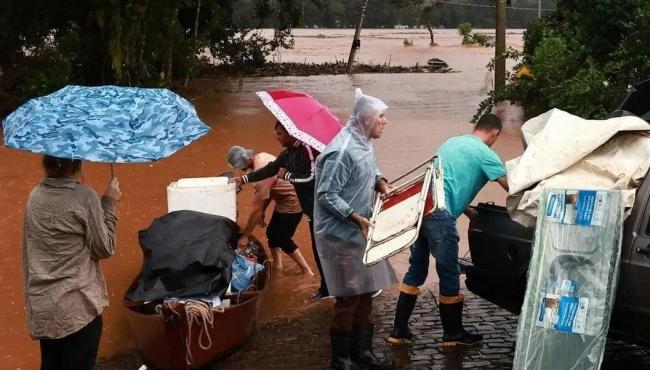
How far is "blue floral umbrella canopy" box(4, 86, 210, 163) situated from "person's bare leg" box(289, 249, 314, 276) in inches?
145

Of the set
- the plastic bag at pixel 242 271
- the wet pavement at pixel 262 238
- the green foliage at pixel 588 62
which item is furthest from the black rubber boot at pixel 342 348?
the green foliage at pixel 588 62

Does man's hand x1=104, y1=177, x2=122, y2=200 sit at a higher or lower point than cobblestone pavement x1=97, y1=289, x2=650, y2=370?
higher

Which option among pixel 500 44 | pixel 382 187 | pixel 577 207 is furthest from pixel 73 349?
pixel 500 44

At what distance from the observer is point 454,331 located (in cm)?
674

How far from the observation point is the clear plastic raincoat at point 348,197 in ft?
19.3

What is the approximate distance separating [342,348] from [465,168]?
1.54m

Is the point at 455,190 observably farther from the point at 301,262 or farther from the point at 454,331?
the point at 301,262

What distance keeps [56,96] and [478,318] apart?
4.03 metres

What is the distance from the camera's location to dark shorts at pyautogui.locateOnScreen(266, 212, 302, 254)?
855cm

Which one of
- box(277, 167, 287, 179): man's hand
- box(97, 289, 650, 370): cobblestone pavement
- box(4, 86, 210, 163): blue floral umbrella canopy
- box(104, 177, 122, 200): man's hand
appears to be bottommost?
box(97, 289, 650, 370): cobblestone pavement

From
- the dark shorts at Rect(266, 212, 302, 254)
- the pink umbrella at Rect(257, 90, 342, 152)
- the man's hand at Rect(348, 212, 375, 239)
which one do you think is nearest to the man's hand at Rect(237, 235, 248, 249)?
the dark shorts at Rect(266, 212, 302, 254)

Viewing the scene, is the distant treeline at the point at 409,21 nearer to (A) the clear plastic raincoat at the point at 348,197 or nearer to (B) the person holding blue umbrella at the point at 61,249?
(A) the clear plastic raincoat at the point at 348,197

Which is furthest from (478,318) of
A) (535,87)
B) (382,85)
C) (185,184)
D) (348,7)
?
(348,7)

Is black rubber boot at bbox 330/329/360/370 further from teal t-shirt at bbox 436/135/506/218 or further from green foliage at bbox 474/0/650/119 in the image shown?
green foliage at bbox 474/0/650/119
